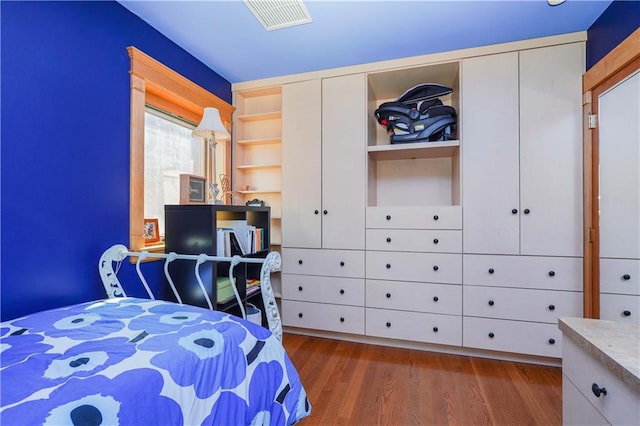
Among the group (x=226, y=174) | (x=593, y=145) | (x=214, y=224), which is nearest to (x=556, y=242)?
(x=593, y=145)

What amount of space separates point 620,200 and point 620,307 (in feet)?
2.08

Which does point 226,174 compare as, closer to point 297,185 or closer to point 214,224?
point 297,185

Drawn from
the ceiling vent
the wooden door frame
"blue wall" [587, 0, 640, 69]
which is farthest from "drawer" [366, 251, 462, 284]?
the ceiling vent

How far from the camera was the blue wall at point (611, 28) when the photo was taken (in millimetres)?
1599

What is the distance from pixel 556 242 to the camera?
205 cm

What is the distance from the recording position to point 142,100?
192 centimetres

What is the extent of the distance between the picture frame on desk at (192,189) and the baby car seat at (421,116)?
160 centimetres

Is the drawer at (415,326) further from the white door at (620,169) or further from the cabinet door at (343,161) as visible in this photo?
the white door at (620,169)

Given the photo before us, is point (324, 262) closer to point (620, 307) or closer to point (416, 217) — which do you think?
point (416, 217)

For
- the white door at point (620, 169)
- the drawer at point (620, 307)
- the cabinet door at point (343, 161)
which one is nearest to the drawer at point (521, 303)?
the drawer at point (620, 307)

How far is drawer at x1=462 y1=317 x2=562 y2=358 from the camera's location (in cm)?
204

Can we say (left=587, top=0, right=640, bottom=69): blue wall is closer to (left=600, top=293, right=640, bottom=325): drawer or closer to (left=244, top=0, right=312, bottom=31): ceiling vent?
(left=600, top=293, right=640, bottom=325): drawer

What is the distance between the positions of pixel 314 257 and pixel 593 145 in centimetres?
211

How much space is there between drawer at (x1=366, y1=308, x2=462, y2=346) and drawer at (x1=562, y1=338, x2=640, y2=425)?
133 cm
